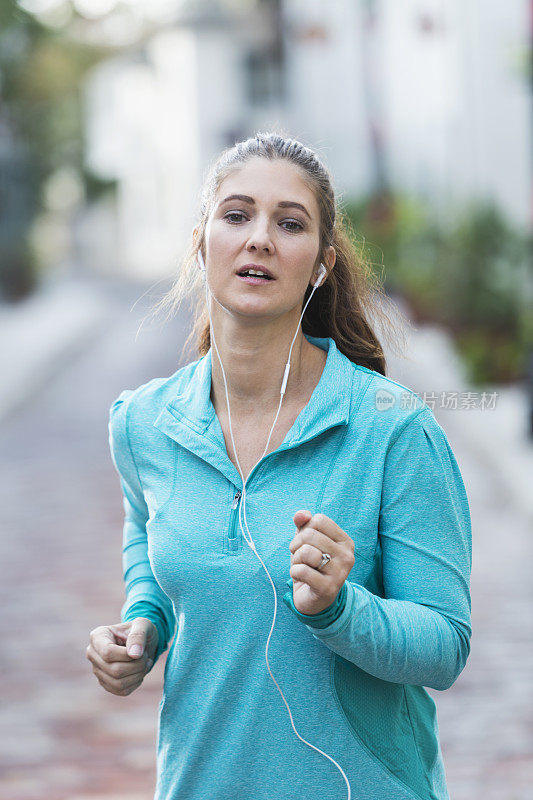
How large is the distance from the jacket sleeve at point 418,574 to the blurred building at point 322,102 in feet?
2.94

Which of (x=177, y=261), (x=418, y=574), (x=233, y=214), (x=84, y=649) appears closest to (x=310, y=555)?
(x=418, y=574)

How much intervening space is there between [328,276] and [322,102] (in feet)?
102

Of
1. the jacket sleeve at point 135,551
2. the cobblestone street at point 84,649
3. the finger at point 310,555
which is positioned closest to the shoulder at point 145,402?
the jacket sleeve at point 135,551

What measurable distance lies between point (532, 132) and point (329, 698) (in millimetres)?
14619

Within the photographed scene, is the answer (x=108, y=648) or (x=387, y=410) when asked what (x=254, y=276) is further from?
(x=108, y=648)

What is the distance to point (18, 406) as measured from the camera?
1459cm

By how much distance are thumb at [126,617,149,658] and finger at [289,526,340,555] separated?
1.76ft

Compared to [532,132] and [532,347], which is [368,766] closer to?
[532,347]

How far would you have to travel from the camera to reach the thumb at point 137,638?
218cm

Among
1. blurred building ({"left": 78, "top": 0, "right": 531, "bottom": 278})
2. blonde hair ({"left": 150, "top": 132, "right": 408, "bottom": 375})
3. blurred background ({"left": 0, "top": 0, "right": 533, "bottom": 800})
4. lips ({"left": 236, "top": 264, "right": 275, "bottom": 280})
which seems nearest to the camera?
lips ({"left": 236, "top": 264, "right": 275, "bottom": 280})

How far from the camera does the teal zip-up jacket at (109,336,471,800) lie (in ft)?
6.57

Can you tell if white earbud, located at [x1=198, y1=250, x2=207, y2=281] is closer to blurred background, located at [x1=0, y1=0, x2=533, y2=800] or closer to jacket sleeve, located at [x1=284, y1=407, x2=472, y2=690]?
blurred background, located at [x1=0, y1=0, x2=533, y2=800]

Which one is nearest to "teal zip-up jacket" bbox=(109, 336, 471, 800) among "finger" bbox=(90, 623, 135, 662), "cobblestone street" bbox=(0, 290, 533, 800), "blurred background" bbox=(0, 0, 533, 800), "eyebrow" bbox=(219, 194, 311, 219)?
"finger" bbox=(90, 623, 135, 662)

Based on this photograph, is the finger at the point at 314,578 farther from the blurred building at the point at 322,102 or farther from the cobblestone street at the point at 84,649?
the cobblestone street at the point at 84,649
